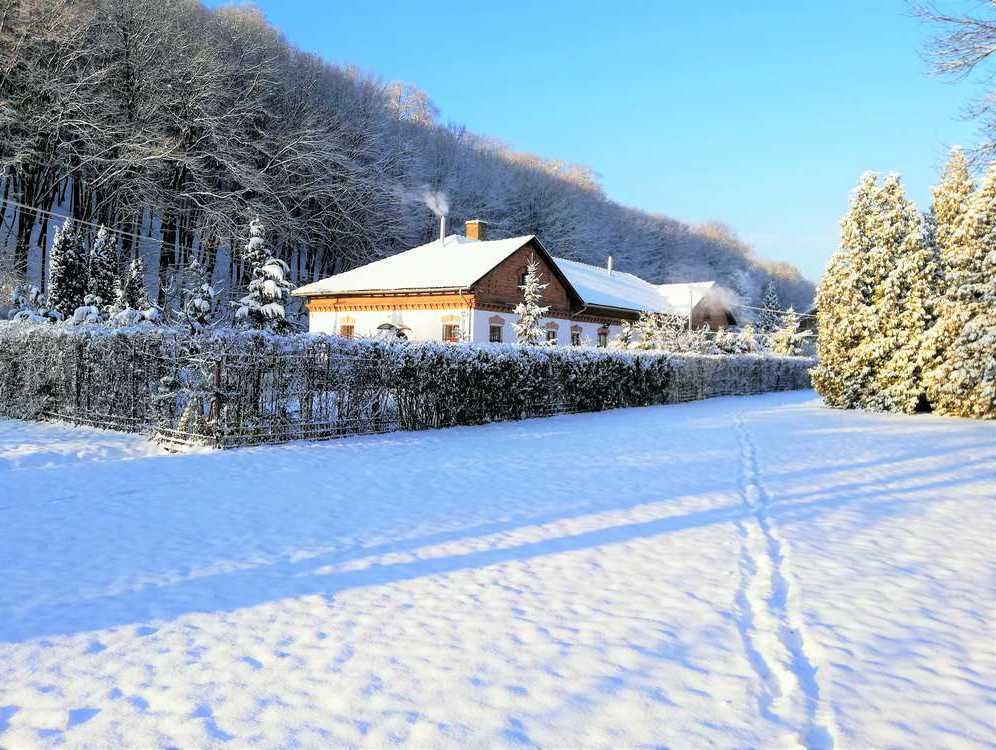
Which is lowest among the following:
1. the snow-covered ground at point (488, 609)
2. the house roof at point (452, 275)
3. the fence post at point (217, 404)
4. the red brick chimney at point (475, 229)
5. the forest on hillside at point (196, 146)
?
the snow-covered ground at point (488, 609)

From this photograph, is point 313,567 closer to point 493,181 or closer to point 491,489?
point 491,489

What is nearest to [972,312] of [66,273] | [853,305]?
[853,305]

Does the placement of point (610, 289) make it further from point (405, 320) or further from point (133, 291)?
point (133, 291)

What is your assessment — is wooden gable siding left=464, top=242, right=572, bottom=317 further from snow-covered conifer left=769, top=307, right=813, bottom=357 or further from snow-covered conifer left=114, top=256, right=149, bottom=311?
snow-covered conifer left=769, top=307, right=813, bottom=357

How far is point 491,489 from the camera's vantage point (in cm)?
827

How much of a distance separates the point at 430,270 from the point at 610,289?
1276 centimetres

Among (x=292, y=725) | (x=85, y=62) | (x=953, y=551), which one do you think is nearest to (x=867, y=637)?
(x=953, y=551)

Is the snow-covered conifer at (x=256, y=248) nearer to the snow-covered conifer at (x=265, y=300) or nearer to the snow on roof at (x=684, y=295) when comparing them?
the snow-covered conifer at (x=265, y=300)

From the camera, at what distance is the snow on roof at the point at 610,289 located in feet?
117

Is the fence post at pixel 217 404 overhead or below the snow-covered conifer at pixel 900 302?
below

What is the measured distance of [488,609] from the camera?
4.36m

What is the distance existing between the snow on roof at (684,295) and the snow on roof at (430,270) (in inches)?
605

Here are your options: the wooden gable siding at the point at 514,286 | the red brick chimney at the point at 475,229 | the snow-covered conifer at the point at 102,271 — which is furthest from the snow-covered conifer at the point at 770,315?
the snow-covered conifer at the point at 102,271

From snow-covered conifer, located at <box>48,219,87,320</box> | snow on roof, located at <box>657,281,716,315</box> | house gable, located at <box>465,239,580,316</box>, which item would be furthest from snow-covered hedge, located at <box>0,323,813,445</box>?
snow on roof, located at <box>657,281,716,315</box>
